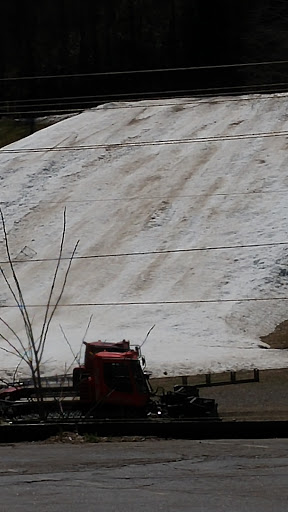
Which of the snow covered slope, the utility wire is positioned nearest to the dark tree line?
the utility wire

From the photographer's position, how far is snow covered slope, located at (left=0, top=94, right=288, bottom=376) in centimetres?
3706

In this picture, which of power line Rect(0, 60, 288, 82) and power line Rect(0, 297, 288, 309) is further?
power line Rect(0, 60, 288, 82)

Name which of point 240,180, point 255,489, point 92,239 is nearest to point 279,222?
point 240,180

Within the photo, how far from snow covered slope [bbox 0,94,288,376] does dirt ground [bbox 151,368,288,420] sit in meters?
1.05

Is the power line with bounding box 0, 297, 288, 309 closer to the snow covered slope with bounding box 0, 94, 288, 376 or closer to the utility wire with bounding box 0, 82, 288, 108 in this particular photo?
the snow covered slope with bounding box 0, 94, 288, 376

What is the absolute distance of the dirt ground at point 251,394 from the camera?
2642 cm

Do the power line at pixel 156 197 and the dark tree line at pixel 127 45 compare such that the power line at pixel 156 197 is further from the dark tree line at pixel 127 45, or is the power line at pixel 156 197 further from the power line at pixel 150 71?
the power line at pixel 150 71

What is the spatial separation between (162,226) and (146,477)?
31.3 metres

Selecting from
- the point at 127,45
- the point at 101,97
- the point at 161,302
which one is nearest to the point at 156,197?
the point at 161,302

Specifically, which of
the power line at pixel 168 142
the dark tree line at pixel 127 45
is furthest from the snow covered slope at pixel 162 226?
the dark tree line at pixel 127 45

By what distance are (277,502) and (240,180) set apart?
3689 cm

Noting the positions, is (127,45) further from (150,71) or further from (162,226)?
(162,226)

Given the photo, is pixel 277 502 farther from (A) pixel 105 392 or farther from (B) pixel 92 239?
(B) pixel 92 239

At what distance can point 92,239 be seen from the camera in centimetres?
4478
